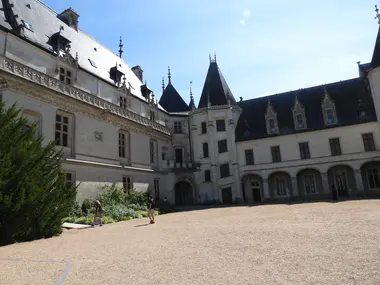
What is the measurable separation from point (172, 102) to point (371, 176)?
2335 centimetres

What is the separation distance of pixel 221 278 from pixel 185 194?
89.8 ft

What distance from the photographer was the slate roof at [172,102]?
118 ft

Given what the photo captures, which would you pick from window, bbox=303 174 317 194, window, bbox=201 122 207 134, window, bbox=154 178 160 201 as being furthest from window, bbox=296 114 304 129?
window, bbox=154 178 160 201

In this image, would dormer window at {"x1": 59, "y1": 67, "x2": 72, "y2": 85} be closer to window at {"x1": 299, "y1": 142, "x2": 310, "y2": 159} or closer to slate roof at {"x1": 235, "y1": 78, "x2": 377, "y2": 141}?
Answer: slate roof at {"x1": 235, "y1": 78, "x2": 377, "y2": 141}

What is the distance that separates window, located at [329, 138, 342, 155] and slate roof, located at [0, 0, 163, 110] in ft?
62.5

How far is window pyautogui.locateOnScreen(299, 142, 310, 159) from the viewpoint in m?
27.8

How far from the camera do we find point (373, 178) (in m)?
25.6

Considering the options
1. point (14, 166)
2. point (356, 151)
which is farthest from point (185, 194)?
point (14, 166)

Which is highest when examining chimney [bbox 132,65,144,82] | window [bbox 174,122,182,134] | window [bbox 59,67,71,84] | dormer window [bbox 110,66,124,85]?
chimney [bbox 132,65,144,82]

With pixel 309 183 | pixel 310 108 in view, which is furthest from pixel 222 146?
pixel 310 108

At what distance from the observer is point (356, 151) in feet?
84.9

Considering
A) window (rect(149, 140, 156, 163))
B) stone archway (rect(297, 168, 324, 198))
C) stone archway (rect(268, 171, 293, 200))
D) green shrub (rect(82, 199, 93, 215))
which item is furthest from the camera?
stone archway (rect(268, 171, 293, 200))

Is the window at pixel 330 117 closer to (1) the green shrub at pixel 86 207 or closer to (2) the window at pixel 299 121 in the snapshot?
(2) the window at pixel 299 121

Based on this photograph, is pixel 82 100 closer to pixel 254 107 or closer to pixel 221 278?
pixel 221 278
